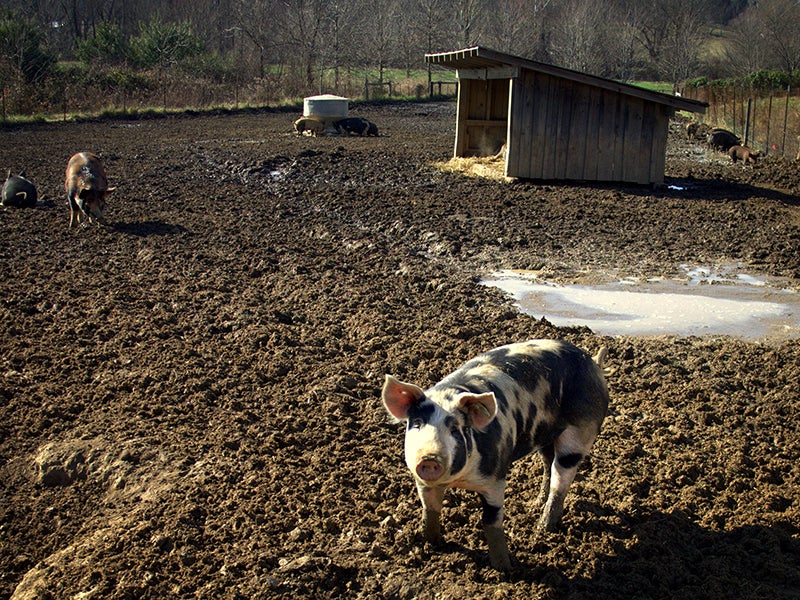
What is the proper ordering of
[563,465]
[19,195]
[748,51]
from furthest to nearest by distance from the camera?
[748,51]
[19,195]
[563,465]

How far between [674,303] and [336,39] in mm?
45097

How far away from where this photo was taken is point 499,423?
399 cm

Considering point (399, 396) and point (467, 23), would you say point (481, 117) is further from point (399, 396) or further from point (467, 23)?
point (467, 23)

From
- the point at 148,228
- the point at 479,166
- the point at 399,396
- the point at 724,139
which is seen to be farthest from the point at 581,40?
the point at 399,396

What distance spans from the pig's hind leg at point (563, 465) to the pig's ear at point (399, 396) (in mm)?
1065

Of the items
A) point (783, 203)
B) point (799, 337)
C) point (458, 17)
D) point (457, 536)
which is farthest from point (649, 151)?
point (458, 17)

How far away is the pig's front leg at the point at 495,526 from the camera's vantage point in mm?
3923

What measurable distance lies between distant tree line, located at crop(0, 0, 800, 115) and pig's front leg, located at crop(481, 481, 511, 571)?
3190cm

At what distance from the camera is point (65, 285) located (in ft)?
30.9

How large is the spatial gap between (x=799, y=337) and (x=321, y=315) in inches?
176

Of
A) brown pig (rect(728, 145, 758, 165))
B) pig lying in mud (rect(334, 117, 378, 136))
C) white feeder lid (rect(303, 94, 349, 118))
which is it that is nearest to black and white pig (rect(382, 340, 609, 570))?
brown pig (rect(728, 145, 758, 165))

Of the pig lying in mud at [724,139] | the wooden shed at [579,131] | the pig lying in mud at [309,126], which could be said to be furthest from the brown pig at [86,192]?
the pig lying in mud at [724,139]

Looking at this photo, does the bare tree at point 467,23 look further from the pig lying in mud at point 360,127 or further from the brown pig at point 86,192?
the brown pig at point 86,192

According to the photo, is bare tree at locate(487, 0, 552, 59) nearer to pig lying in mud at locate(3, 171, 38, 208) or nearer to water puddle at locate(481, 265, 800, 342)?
pig lying in mud at locate(3, 171, 38, 208)
